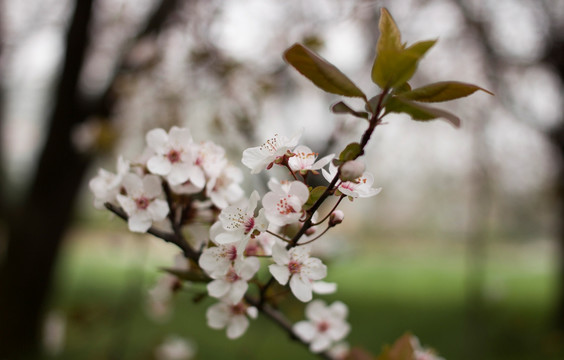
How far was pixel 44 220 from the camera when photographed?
10.5ft

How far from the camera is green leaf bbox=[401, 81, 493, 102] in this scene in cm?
55

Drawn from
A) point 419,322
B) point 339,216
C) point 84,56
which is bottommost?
point 419,322

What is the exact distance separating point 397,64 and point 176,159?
33 cm

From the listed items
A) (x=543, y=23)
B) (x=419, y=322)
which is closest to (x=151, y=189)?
(x=543, y=23)

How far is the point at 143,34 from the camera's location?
2684mm

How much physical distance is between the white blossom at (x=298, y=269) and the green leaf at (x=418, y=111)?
0.67 feet

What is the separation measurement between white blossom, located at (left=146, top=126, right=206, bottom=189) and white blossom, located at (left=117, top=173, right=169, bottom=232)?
23 millimetres

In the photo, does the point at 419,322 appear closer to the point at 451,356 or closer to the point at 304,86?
the point at 451,356

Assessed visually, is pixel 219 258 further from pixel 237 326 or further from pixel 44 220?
pixel 44 220

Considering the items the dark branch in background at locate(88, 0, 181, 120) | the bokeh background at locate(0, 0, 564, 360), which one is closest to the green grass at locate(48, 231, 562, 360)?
the bokeh background at locate(0, 0, 564, 360)

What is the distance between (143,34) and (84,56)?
459 mm

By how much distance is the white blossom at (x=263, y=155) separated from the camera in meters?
0.60

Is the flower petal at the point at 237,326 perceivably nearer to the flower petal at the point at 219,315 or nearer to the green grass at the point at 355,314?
the flower petal at the point at 219,315

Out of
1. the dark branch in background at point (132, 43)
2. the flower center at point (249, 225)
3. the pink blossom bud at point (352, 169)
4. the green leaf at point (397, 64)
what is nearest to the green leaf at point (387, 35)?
the green leaf at point (397, 64)
